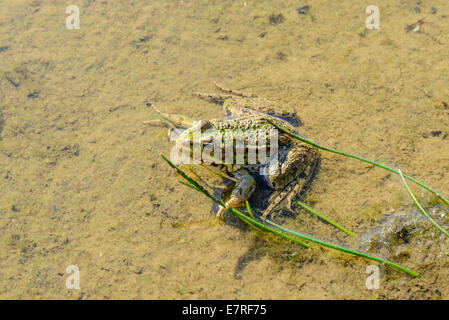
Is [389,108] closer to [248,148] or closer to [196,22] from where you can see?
[248,148]

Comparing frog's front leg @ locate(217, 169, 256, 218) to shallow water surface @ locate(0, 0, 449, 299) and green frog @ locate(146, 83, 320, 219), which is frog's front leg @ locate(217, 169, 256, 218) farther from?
shallow water surface @ locate(0, 0, 449, 299)

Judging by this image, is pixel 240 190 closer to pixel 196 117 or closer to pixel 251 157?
pixel 251 157

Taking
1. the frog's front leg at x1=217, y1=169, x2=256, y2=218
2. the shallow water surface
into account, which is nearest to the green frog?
the frog's front leg at x1=217, y1=169, x2=256, y2=218

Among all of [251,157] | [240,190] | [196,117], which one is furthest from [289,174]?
[196,117]

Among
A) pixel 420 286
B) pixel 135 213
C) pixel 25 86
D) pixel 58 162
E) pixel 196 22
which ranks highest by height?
pixel 196 22

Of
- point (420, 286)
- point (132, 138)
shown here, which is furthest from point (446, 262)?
point (132, 138)

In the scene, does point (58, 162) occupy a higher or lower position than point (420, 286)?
higher
